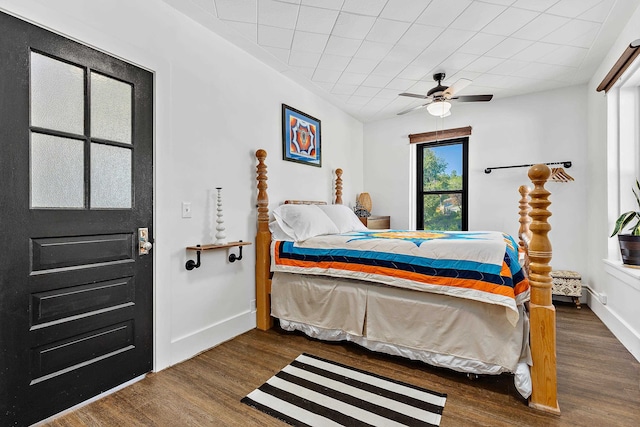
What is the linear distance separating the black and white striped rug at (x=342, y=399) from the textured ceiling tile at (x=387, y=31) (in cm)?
256

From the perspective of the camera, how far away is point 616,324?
2.54 m

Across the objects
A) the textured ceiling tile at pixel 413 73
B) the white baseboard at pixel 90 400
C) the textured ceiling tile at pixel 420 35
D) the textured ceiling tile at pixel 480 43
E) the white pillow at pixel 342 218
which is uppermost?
the textured ceiling tile at pixel 413 73

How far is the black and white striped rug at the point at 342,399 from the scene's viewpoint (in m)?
1.57

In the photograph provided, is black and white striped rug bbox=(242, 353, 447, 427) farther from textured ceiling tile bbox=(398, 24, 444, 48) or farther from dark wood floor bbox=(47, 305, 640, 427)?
textured ceiling tile bbox=(398, 24, 444, 48)

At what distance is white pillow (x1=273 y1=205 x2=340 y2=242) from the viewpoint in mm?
2711

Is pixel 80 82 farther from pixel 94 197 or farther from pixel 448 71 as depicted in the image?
pixel 448 71

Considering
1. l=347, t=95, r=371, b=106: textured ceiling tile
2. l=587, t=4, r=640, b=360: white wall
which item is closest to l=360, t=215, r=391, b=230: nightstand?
l=347, t=95, r=371, b=106: textured ceiling tile

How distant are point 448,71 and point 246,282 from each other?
2939 mm

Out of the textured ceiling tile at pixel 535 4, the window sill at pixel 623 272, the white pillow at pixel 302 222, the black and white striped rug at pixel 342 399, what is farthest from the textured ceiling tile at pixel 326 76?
the window sill at pixel 623 272

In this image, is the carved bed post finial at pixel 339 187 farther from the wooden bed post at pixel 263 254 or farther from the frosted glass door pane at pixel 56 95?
the frosted glass door pane at pixel 56 95

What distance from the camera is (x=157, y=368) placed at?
2053mm

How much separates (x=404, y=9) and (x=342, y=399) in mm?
2603

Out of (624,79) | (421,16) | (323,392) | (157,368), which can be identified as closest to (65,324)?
(157,368)

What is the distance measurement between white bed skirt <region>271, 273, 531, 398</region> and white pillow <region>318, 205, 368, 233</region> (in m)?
0.81
